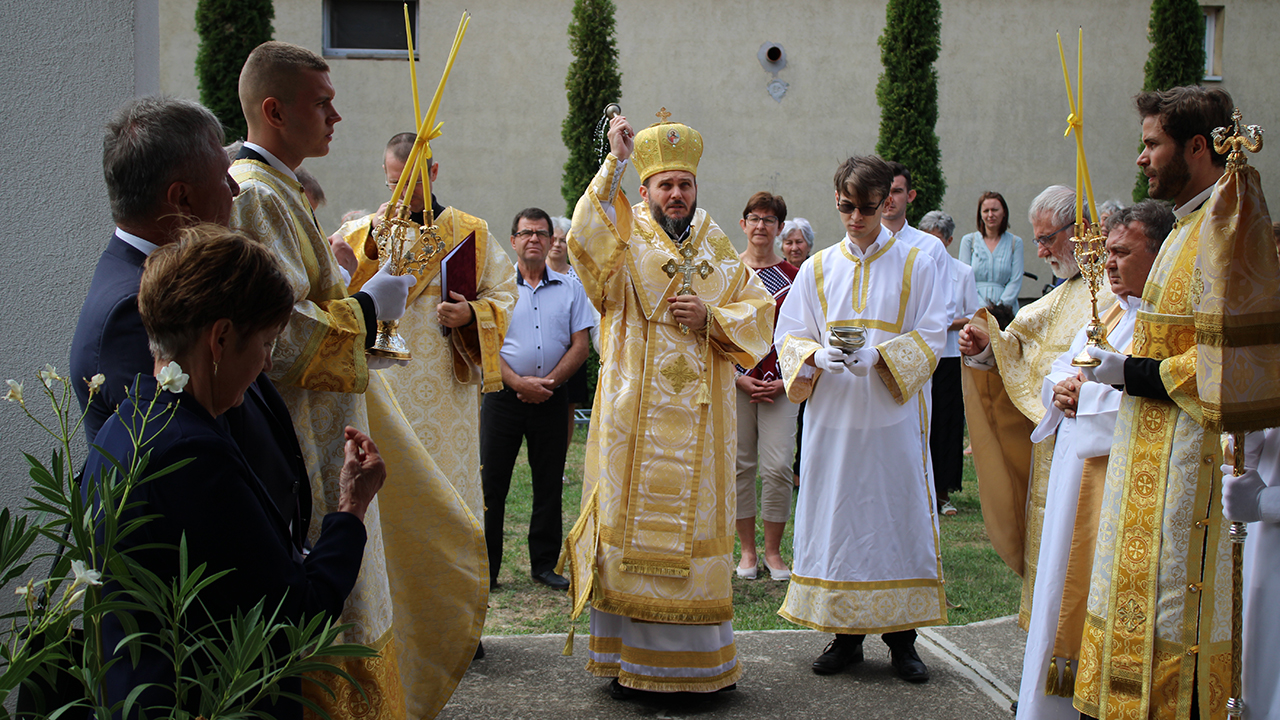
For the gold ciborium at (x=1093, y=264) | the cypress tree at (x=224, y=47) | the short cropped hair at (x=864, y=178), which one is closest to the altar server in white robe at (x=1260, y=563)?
the gold ciborium at (x=1093, y=264)

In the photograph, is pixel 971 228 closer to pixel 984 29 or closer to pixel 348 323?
pixel 984 29

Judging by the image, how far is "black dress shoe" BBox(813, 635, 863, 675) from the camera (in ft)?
15.0

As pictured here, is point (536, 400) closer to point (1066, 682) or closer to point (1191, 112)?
point (1066, 682)

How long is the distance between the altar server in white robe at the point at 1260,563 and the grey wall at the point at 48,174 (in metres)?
3.59

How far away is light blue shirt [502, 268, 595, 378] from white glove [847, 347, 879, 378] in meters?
2.55

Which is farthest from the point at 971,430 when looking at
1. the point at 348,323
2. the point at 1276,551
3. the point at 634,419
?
the point at 348,323

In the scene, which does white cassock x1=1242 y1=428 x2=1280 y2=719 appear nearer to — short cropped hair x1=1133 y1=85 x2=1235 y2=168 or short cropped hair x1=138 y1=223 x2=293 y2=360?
short cropped hair x1=1133 y1=85 x2=1235 y2=168

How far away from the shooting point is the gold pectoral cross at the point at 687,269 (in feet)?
14.7

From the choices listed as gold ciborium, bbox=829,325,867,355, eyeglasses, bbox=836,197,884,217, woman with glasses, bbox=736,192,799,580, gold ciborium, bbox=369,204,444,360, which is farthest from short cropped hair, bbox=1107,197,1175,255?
woman with glasses, bbox=736,192,799,580

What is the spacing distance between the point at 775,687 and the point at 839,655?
379mm

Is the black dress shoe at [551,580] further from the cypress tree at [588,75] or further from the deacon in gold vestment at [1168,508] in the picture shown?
the cypress tree at [588,75]

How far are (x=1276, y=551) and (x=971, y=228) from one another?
526 inches

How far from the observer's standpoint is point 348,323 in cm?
269

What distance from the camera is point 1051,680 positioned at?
3445 mm
